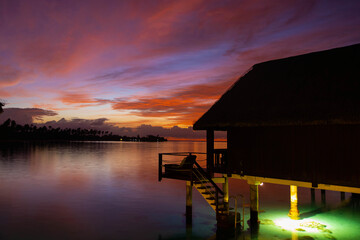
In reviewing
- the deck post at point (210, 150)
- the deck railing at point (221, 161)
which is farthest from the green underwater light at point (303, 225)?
the deck post at point (210, 150)

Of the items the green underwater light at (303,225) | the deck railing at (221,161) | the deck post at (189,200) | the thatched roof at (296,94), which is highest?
the thatched roof at (296,94)

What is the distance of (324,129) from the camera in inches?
551

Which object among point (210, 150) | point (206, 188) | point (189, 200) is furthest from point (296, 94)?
point (189, 200)

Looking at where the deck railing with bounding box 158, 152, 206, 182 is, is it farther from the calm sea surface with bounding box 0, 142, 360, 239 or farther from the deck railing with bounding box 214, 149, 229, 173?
the calm sea surface with bounding box 0, 142, 360, 239

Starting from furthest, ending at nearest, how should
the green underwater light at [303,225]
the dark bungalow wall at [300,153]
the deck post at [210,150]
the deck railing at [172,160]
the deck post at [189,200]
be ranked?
1. the deck post at [189,200]
2. the deck railing at [172,160]
3. the green underwater light at [303,225]
4. the deck post at [210,150]
5. the dark bungalow wall at [300,153]

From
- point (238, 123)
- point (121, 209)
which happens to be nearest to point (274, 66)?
point (238, 123)

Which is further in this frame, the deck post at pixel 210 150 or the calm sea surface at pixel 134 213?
the calm sea surface at pixel 134 213

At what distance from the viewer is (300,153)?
14617 millimetres

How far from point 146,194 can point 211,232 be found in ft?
54.7

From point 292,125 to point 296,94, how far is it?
1878mm

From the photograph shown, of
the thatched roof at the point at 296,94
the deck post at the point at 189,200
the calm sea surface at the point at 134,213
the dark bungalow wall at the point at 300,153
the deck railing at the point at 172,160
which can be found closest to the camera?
the dark bungalow wall at the point at 300,153

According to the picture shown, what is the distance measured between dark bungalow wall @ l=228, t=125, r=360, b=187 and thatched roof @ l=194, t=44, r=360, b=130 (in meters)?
0.81

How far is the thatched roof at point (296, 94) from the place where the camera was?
44.9 feet

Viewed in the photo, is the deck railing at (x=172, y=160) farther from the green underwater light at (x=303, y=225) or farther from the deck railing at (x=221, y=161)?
the green underwater light at (x=303, y=225)
